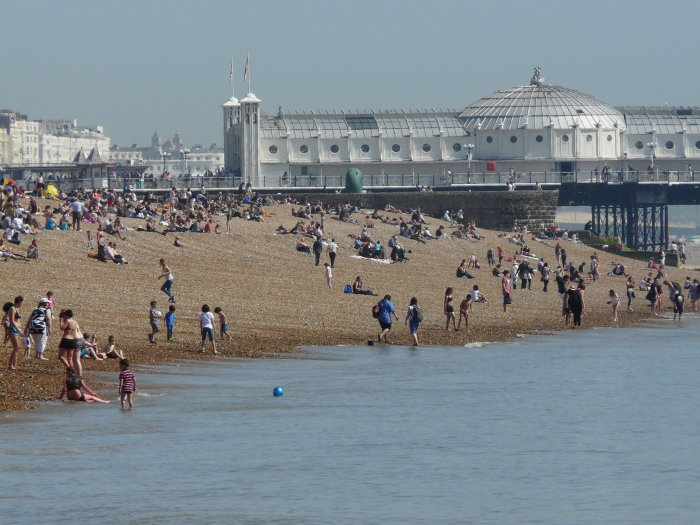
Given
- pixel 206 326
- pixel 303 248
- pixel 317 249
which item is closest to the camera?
pixel 206 326

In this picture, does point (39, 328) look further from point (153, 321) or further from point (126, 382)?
point (153, 321)

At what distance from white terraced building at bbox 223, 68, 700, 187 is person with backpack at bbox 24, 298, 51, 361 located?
207 ft

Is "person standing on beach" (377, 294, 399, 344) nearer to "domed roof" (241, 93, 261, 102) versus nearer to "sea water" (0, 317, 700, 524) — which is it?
"sea water" (0, 317, 700, 524)

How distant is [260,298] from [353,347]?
634cm

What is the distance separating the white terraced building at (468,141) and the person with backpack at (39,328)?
63.1 metres

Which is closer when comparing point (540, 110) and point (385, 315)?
point (385, 315)

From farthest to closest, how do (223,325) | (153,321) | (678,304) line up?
(678,304), (223,325), (153,321)

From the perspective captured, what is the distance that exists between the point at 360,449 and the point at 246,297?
1641 cm

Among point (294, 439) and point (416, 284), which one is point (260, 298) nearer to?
point (416, 284)

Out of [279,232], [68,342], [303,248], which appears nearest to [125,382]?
[68,342]

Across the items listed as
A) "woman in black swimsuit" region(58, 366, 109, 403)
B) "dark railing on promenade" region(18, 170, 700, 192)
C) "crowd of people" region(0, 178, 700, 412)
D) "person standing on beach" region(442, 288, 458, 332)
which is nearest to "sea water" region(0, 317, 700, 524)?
"woman in black swimsuit" region(58, 366, 109, 403)

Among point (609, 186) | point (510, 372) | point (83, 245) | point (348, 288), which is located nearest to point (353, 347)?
point (510, 372)

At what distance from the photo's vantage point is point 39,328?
2195cm

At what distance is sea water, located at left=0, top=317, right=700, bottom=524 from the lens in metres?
15.2
